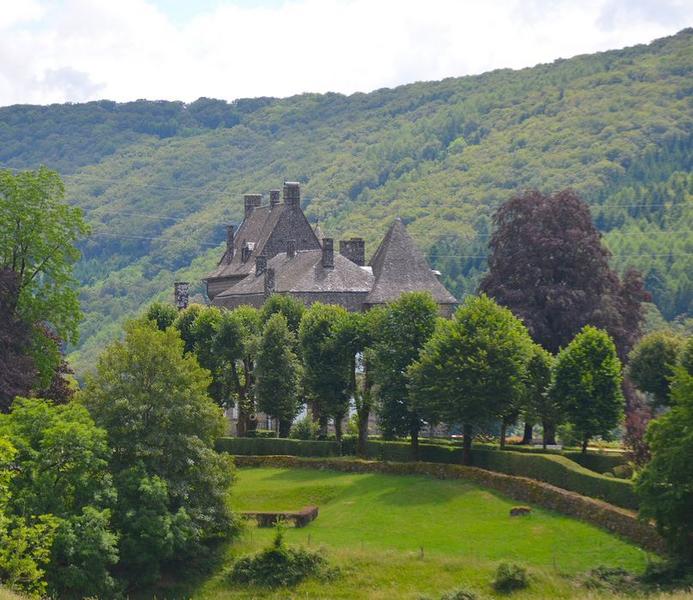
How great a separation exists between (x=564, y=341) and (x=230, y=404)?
21585 mm

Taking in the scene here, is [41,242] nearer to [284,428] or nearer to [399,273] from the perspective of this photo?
[284,428]

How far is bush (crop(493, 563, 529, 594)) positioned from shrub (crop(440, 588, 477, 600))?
4.12ft

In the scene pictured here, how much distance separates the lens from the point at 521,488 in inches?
2571

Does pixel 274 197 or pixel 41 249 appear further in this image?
pixel 274 197

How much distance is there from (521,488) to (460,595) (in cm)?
1322

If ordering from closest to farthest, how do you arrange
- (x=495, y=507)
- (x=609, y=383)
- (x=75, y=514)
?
(x=75, y=514), (x=495, y=507), (x=609, y=383)

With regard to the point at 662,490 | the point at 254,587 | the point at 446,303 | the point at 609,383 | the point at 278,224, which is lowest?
the point at 254,587

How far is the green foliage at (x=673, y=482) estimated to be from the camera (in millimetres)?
53125

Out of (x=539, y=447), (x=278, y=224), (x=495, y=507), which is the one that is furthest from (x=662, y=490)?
(x=278, y=224)

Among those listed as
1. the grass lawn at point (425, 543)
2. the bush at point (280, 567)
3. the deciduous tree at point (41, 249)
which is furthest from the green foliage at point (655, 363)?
the deciduous tree at point (41, 249)

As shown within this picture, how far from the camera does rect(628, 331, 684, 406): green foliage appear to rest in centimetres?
8025

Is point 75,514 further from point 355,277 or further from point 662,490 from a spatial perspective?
point 355,277

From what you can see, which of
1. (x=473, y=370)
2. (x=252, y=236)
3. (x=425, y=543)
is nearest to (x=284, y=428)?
(x=473, y=370)

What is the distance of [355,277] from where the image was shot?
103 meters
